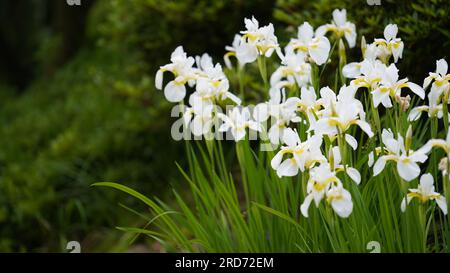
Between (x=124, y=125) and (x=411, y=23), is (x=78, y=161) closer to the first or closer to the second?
(x=124, y=125)

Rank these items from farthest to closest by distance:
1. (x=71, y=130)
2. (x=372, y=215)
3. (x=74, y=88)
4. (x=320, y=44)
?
(x=74, y=88), (x=71, y=130), (x=320, y=44), (x=372, y=215)

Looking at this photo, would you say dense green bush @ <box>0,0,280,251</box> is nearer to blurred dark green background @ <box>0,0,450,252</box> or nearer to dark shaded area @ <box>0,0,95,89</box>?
blurred dark green background @ <box>0,0,450,252</box>

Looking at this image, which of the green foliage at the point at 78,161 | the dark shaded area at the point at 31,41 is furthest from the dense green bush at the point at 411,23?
the dark shaded area at the point at 31,41

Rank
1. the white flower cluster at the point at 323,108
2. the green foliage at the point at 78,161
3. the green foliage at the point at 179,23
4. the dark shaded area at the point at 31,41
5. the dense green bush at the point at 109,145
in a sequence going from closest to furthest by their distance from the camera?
the white flower cluster at the point at 323,108 < the green foliage at the point at 179,23 < the dense green bush at the point at 109,145 < the green foliage at the point at 78,161 < the dark shaded area at the point at 31,41

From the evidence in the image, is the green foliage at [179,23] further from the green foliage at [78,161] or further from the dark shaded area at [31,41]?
the dark shaded area at [31,41]

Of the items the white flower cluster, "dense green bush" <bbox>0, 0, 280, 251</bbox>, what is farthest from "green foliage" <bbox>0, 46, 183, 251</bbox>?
the white flower cluster

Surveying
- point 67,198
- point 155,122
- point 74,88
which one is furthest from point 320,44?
point 74,88

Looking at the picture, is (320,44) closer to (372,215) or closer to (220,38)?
(372,215)
